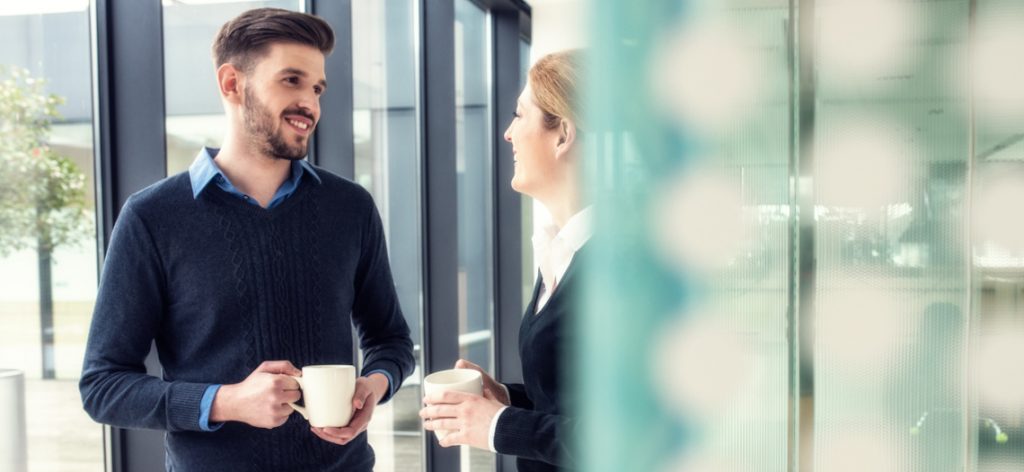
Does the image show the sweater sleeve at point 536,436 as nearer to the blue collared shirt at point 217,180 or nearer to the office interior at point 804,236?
the office interior at point 804,236

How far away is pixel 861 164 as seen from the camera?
0.57m

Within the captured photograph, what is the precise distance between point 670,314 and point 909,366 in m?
0.18

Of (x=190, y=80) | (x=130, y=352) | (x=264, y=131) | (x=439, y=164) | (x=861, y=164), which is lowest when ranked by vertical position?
(x=130, y=352)

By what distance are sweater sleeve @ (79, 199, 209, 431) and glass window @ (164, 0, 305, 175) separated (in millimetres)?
683

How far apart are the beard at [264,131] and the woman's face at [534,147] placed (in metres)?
0.40

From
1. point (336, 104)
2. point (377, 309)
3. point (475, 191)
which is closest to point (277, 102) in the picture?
point (377, 309)

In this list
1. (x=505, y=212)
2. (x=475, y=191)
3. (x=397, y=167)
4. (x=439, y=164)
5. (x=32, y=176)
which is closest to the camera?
(x=32, y=176)

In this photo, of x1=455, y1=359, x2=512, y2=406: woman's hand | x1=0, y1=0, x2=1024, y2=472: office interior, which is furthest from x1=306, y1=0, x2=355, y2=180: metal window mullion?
x1=0, y1=0, x2=1024, y2=472: office interior

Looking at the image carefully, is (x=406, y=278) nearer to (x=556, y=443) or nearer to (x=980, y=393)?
(x=556, y=443)

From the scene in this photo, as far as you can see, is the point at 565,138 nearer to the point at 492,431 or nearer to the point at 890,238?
the point at 492,431

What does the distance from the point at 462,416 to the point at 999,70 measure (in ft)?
2.35

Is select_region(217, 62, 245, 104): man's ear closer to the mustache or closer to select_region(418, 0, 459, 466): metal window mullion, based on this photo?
the mustache

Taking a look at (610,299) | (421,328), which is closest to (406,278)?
(421,328)

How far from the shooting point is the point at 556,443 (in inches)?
39.2
